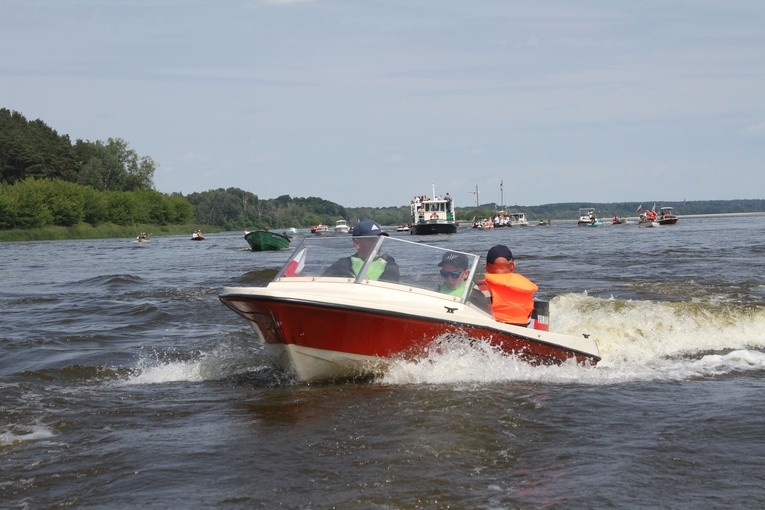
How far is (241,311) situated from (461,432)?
3400 millimetres

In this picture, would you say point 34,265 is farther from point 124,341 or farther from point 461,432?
point 461,432

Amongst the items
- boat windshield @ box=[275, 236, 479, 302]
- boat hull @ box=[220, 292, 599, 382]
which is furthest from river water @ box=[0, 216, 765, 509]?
boat windshield @ box=[275, 236, 479, 302]

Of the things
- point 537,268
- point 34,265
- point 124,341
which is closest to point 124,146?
point 34,265

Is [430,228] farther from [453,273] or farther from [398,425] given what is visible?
[398,425]

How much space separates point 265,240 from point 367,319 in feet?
157

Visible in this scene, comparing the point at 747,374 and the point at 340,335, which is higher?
the point at 340,335

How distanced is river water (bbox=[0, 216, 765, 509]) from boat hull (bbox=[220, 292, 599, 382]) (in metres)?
0.18

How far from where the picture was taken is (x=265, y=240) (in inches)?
2240

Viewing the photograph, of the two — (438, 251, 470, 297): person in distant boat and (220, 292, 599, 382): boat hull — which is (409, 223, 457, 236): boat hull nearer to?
(438, 251, 470, 297): person in distant boat

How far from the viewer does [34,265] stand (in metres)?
39.6

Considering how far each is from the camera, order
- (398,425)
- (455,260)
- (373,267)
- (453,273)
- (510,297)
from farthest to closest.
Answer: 1. (510,297)
2. (455,260)
3. (453,273)
4. (373,267)
5. (398,425)

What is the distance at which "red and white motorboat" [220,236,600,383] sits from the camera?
9492 millimetres

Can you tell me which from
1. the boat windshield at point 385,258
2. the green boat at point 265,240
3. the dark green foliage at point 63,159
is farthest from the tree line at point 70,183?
the boat windshield at point 385,258

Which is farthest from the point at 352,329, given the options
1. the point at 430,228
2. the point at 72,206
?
the point at 72,206
